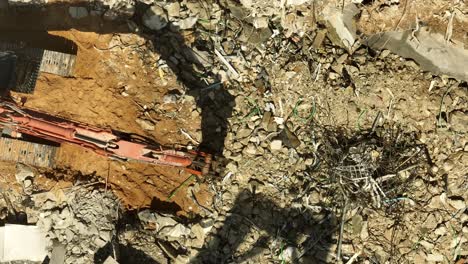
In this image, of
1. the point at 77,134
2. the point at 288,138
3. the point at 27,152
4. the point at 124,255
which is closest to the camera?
the point at 77,134

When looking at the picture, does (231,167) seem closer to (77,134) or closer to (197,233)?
(197,233)

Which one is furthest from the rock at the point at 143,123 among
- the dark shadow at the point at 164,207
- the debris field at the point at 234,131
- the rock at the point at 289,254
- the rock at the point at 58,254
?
the rock at the point at 289,254

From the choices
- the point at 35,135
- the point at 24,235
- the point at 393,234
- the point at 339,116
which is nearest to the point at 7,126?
the point at 35,135

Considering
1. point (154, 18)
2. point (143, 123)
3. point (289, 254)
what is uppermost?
point (154, 18)

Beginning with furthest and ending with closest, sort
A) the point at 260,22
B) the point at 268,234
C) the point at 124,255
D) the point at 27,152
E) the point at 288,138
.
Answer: the point at 260,22 < the point at 288,138 < the point at 268,234 < the point at 124,255 < the point at 27,152

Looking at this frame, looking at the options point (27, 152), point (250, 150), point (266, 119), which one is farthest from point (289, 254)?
point (27, 152)

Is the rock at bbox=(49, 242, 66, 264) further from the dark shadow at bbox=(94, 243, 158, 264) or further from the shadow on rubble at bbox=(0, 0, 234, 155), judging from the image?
the shadow on rubble at bbox=(0, 0, 234, 155)

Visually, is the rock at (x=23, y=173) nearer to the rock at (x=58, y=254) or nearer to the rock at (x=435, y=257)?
the rock at (x=58, y=254)
